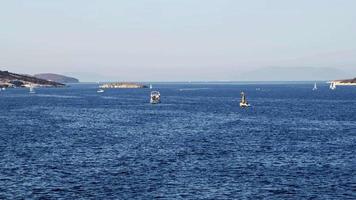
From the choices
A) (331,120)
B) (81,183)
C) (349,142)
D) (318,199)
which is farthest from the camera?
(331,120)

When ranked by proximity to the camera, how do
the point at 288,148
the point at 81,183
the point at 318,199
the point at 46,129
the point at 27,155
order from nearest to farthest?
the point at 318,199
the point at 81,183
the point at 27,155
the point at 288,148
the point at 46,129

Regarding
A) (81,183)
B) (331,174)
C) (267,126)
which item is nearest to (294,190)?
(331,174)

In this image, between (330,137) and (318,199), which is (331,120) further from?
(318,199)

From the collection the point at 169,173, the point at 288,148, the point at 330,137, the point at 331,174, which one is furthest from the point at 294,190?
the point at 330,137

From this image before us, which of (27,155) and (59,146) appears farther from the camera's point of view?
(59,146)

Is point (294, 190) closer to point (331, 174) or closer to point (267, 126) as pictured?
point (331, 174)

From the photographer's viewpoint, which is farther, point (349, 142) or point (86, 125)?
point (86, 125)

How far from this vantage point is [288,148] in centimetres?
9169

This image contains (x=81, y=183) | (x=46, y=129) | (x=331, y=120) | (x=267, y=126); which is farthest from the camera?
(x=331, y=120)

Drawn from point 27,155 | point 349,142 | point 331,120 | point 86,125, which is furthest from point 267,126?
point 27,155

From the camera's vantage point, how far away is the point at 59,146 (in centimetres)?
9400

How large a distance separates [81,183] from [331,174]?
30.1 meters

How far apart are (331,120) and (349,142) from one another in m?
50.4

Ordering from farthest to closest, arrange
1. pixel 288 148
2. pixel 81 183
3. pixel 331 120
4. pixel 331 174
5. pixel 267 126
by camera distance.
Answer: pixel 331 120 → pixel 267 126 → pixel 288 148 → pixel 331 174 → pixel 81 183
